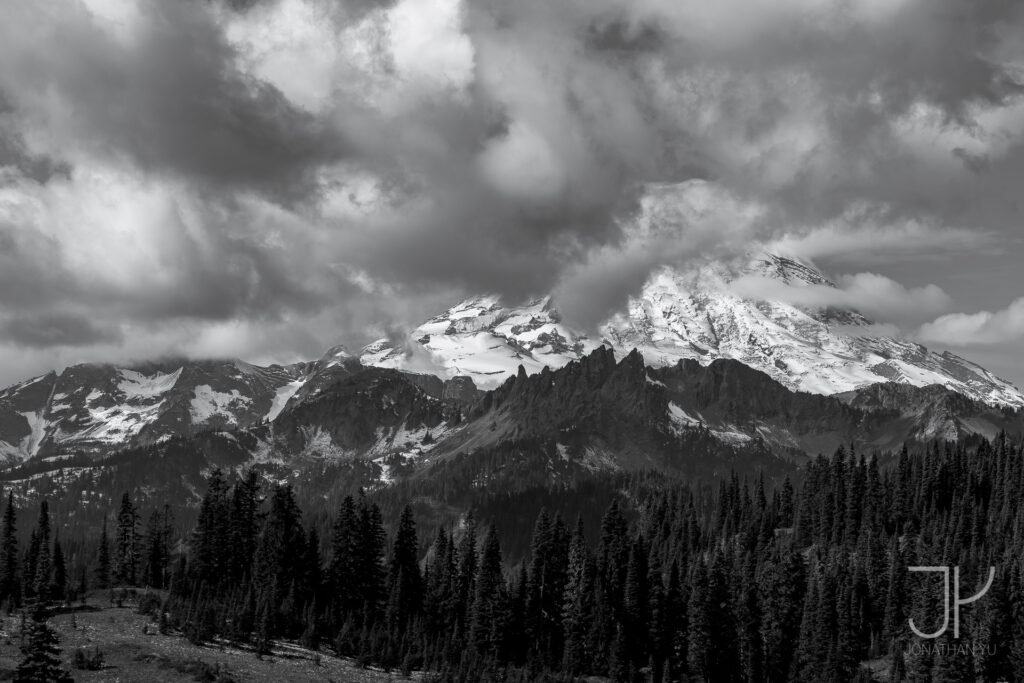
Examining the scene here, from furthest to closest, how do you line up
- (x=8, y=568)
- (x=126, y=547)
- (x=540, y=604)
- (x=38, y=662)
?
(x=126, y=547), (x=540, y=604), (x=8, y=568), (x=38, y=662)

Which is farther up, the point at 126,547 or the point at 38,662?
the point at 126,547

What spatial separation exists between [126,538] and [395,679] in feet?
221

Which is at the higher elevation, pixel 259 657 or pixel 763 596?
pixel 763 596

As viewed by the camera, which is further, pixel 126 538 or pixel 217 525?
pixel 126 538

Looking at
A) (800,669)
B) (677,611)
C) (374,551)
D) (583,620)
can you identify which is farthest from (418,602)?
(800,669)

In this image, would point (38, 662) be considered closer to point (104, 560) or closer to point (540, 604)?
point (540, 604)

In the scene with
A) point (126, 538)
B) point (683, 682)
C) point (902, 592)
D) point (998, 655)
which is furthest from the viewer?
point (902, 592)

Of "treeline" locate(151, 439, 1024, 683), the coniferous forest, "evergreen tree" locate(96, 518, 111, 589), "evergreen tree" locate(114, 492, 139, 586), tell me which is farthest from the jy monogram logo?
"evergreen tree" locate(96, 518, 111, 589)

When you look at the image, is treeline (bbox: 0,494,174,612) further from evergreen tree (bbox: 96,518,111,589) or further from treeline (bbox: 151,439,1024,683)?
treeline (bbox: 151,439,1024,683)

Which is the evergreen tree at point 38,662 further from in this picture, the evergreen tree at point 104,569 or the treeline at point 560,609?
the evergreen tree at point 104,569

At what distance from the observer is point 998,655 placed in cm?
14725

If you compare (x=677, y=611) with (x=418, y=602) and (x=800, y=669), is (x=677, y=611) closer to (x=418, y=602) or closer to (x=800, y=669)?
(x=800, y=669)

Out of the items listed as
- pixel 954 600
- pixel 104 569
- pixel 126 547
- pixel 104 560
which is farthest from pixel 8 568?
pixel 954 600

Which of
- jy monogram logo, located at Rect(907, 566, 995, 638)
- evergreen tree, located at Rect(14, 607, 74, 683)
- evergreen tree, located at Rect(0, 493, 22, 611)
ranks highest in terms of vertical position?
jy monogram logo, located at Rect(907, 566, 995, 638)
